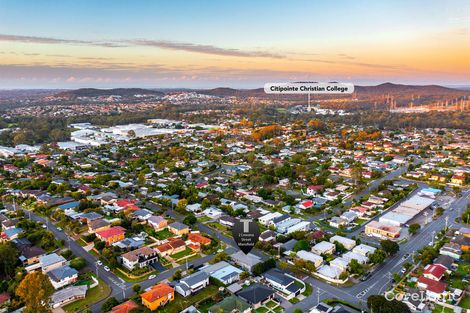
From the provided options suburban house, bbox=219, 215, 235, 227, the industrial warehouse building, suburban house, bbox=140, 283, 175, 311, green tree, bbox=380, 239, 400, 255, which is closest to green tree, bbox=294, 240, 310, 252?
green tree, bbox=380, 239, 400, 255

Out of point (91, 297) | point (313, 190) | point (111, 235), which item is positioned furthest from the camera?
point (313, 190)

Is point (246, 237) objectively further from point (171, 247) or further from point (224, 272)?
point (171, 247)

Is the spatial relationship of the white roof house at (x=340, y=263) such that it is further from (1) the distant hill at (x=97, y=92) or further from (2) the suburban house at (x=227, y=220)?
(1) the distant hill at (x=97, y=92)

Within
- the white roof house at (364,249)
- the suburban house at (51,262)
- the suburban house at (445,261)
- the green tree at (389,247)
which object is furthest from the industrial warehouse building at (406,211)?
the suburban house at (51,262)

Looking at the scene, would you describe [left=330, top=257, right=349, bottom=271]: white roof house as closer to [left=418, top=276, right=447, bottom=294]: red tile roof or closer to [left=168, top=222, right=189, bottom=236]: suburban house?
[left=418, top=276, right=447, bottom=294]: red tile roof

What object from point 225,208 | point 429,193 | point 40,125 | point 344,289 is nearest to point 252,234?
point 344,289

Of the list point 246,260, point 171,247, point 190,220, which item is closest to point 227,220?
point 190,220

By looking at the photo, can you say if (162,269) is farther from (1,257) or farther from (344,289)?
(344,289)
